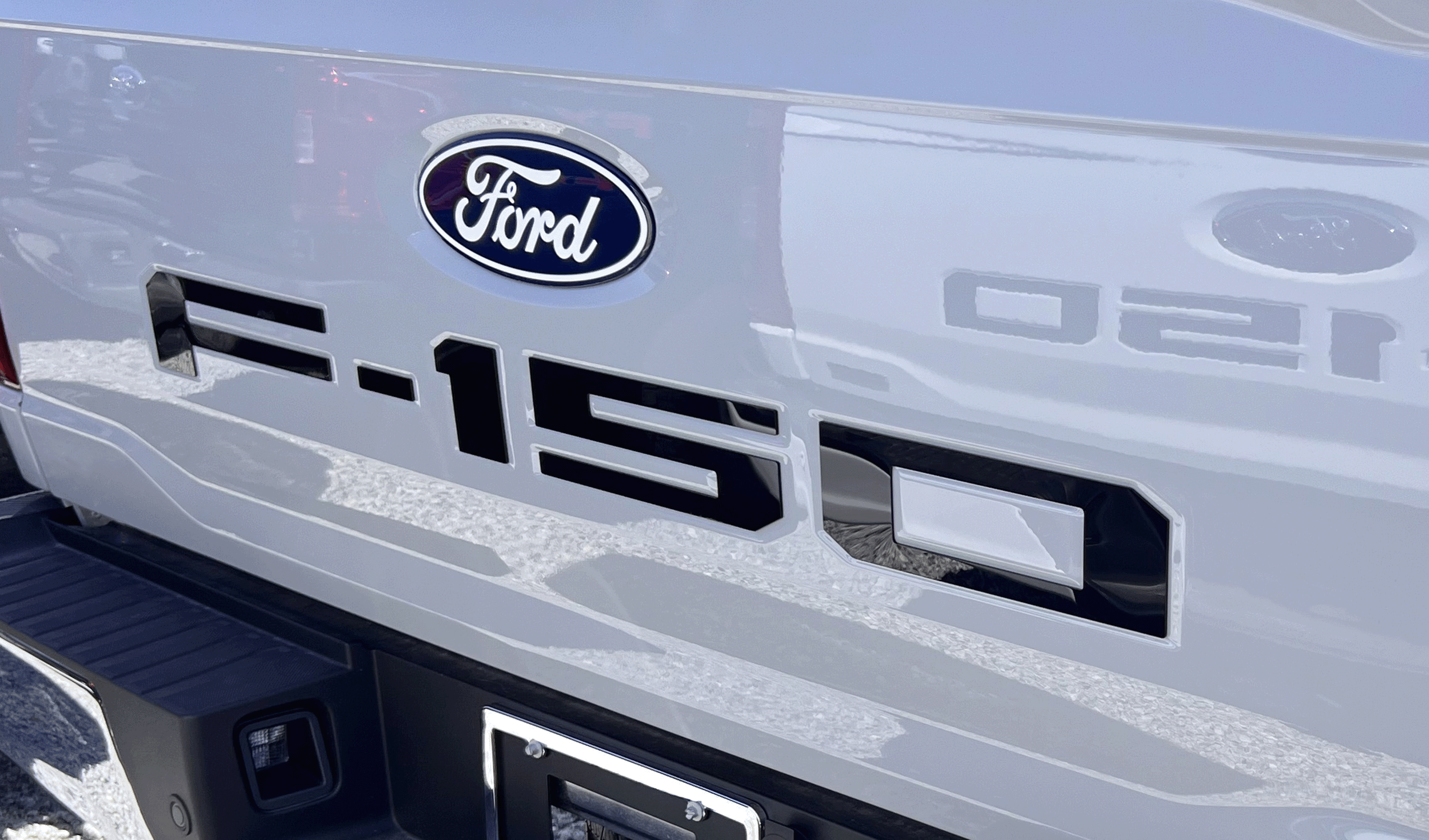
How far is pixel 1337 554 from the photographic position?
996 millimetres

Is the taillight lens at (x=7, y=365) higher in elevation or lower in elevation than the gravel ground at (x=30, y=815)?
higher

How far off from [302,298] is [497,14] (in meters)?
0.42

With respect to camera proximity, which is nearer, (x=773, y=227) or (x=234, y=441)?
(x=773, y=227)

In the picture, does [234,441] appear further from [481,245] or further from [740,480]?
[740,480]

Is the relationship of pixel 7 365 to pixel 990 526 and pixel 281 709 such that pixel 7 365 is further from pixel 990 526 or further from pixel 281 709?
pixel 990 526

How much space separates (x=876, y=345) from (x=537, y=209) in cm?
38

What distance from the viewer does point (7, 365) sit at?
211 cm

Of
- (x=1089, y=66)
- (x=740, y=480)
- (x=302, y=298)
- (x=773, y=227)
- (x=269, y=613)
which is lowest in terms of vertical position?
(x=269, y=613)

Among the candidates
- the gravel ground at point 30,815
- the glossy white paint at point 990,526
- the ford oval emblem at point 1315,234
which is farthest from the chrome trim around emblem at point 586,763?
the gravel ground at point 30,815

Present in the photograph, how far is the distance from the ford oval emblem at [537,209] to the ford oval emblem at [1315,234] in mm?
516

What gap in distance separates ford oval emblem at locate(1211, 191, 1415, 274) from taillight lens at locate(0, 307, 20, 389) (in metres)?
1.77

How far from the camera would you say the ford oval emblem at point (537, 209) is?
1295 millimetres

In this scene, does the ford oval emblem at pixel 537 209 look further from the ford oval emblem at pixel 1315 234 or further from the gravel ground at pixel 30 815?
the gravel ground at pixel 30 815

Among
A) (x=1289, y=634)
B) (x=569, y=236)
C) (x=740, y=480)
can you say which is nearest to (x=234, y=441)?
(x=569, y=236)
